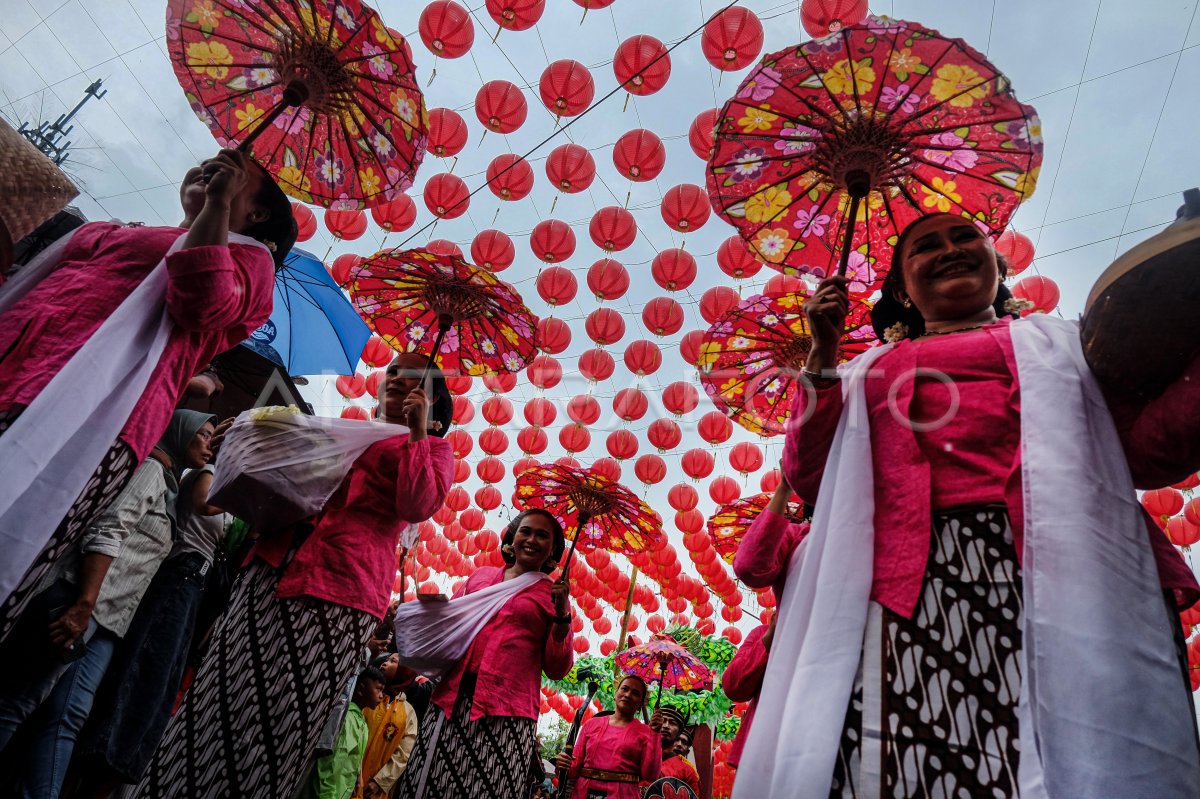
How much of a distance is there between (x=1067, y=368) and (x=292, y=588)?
2.62 meters

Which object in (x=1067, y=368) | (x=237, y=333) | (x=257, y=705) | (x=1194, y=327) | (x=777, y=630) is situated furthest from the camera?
(x=257, y=705)

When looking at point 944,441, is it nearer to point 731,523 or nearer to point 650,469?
point 731,523

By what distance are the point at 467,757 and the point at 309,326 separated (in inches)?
143

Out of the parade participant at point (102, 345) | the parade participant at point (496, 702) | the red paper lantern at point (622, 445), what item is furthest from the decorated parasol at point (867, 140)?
the red paper lantern at point (622, 445)

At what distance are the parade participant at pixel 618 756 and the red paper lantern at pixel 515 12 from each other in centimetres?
728

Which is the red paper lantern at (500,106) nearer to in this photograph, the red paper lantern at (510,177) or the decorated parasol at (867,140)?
the red paper lantern at (510,177)

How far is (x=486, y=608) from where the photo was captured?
407 cm

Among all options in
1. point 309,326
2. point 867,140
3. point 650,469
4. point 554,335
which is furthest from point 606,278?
point 867,140

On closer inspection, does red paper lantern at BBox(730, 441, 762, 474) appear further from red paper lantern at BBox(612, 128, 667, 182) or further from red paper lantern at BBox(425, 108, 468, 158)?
red paper lantern at BBox(425, 108, 468, 158)

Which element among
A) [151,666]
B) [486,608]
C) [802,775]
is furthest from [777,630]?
[151,666]

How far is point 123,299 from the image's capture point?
77.7 inches

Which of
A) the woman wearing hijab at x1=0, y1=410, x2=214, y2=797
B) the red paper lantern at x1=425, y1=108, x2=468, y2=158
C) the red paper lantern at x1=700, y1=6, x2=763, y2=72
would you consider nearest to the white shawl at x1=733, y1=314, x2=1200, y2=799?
the woman wearing hijab at x1=0, y1=410, x2=214, y2=797

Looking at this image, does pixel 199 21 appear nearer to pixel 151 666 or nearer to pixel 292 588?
pixel 292 588

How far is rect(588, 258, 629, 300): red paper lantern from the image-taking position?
9.84 meters
